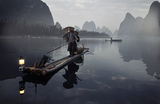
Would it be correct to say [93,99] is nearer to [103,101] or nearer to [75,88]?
[103,101]

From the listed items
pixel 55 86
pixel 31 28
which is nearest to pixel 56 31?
pixel 31 28

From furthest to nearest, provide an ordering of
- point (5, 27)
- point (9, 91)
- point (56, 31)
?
point (56, 31) < point (5, 27) < point (9, 91)

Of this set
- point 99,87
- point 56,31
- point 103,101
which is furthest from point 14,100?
point 56,31

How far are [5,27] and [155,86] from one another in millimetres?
121054

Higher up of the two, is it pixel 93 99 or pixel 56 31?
pixel 56 31

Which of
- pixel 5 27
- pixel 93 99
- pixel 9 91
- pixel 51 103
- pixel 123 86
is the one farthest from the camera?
pixel 5 27

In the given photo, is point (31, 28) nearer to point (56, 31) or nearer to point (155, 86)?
point (56, 31)

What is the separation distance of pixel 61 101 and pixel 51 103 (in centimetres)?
57

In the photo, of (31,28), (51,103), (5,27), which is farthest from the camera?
(31,28)

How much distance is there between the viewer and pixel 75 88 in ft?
29.1

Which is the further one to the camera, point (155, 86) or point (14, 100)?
point (155, 86)

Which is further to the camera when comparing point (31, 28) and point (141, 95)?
point (31, 28)

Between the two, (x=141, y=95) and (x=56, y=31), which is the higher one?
(x=56, y=31)

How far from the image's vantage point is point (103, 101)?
7.05m
